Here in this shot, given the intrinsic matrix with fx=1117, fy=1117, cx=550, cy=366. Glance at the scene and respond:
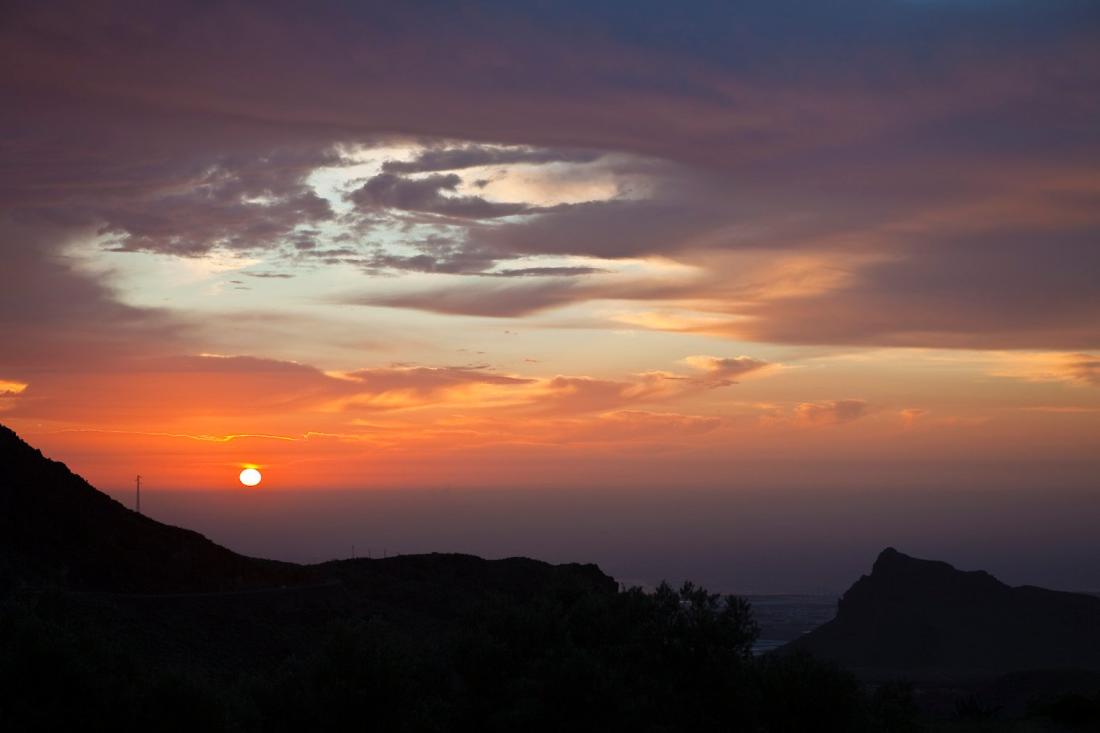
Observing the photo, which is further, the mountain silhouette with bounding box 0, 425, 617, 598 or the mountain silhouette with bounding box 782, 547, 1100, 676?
the mountain silhouette with bounding box 782, 547, 1100, 676

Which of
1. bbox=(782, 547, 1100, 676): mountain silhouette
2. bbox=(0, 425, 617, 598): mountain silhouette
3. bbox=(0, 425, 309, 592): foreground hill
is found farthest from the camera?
bbox=(782, 547, 1100, 676): mountain silhouette

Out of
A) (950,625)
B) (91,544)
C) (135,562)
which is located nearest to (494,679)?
(135,562)

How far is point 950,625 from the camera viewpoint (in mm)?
129250

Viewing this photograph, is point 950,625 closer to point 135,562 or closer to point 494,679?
point 135,562

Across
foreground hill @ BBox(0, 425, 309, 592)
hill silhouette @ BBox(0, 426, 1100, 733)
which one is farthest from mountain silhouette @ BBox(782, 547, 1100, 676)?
hill silhouette @ BBox(0, 426, 1100, 733)

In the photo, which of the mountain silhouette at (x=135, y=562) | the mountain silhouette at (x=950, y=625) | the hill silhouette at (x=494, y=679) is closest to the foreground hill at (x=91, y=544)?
the mountain silhouette at (x=135, y=562)

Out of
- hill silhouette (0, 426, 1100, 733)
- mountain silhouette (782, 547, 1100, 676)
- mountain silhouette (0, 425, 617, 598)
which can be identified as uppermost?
mountain silhouette (0, 425, 617, 598)

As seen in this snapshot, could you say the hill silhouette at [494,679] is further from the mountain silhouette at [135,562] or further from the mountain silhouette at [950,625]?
the mountain silhouette at [950,625]

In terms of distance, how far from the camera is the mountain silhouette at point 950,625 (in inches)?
4724

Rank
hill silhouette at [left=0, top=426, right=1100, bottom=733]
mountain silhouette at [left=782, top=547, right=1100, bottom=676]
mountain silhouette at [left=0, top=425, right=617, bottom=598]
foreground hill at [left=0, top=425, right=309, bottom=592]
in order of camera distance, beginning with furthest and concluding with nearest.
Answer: mountain silhouette at [left=782, top=547, right=1100, bottom=676] < mountain silhouette at [left=0, top=425, right=617, bottom=598] < foreground hill at [left=0, top=425, right=309, bottom=592] < hill silhouette at [left=0, top=426, right=1100, bottom=733]

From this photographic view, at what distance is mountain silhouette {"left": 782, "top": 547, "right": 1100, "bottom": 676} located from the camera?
120 metres

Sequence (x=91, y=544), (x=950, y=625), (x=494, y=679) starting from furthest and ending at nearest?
(x=950, y=625), (x=91, y=544), (x=494, y=679)

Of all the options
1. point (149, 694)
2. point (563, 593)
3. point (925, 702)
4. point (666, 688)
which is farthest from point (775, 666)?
point (925, 702)

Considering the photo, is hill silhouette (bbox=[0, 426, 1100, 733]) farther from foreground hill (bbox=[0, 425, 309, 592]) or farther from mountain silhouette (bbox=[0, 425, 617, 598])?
mountain silhouette (bbox=[0, 425, 617, 598])
